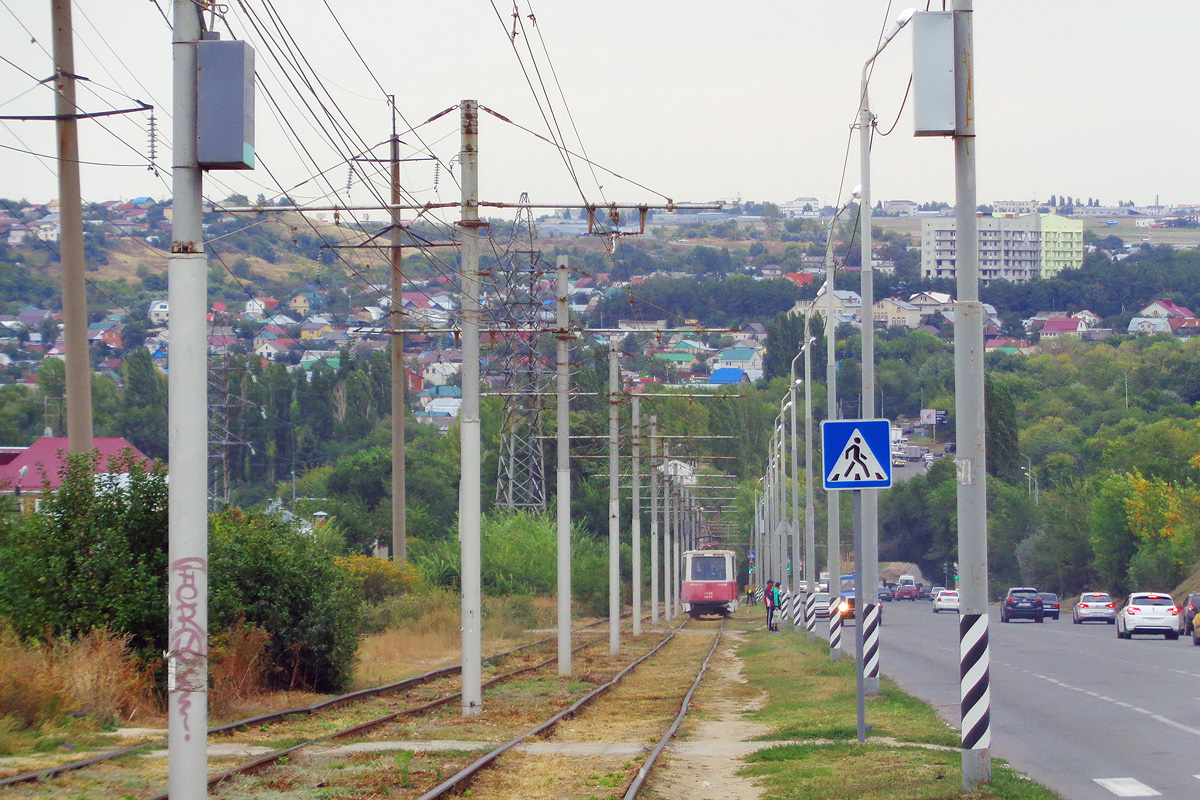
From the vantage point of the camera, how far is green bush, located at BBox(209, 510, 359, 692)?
2366 centimetres

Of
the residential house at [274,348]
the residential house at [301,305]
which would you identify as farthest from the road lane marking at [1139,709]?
the residential house at [274,348]

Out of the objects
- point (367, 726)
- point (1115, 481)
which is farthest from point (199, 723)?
point (1115, 481)

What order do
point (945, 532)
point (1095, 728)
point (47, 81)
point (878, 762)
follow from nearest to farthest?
1. point (878, 762)
2. point (1095, 728)
3. point (47, 81)
4. point (945, 532)

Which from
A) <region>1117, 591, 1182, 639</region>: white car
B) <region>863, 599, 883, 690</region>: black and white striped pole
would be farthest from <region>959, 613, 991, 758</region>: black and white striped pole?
<region>1117, 591, 1182, 639</region>: white car

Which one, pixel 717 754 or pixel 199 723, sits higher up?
pixel 199 723

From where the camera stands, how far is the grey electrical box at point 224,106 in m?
9.50

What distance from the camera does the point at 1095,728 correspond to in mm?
18438

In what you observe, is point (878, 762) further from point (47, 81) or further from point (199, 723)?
point (47, 81)

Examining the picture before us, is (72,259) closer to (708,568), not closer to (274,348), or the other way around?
(708,568)

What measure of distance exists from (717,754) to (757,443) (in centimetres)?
11127

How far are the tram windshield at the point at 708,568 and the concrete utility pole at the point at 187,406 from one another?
68.6m

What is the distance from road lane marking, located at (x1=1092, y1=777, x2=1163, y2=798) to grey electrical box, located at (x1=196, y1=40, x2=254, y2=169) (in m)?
9.62

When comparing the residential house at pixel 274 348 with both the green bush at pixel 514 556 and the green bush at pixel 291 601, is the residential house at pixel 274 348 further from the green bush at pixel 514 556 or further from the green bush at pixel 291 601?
the green bush at pixel 291 601

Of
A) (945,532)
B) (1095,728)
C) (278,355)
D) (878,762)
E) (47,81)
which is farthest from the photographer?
(278,355)
